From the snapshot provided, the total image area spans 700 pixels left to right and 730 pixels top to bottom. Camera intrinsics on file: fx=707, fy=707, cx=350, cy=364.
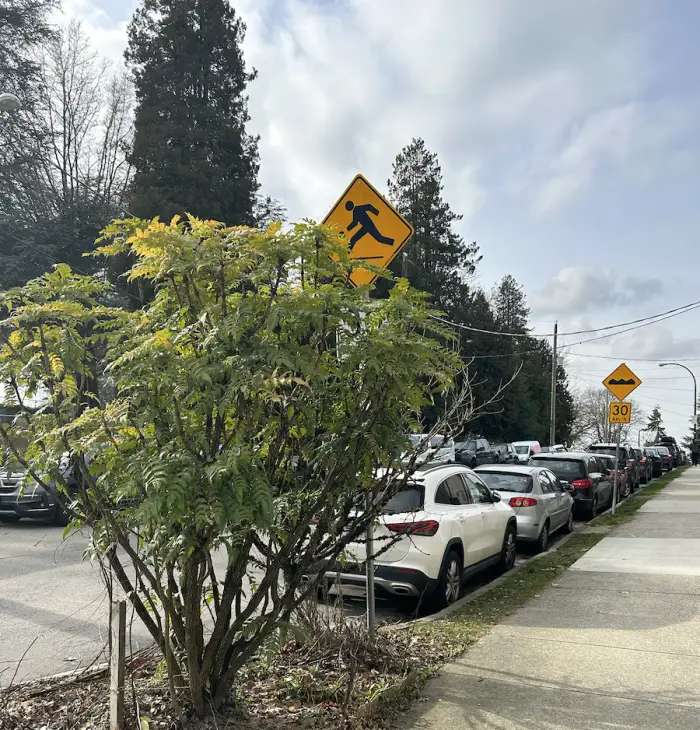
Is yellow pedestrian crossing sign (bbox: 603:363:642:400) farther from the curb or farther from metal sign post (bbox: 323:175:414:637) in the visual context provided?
the curb

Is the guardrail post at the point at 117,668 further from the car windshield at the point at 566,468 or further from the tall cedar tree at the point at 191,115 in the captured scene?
the tall cedar tree at the point at 191,115

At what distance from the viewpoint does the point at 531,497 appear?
1125cm

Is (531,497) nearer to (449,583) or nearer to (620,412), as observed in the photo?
(449,583)

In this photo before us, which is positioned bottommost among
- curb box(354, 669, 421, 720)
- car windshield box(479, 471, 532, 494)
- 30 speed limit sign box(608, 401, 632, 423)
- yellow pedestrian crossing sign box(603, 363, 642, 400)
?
curb box(354, 669, 421, 720)

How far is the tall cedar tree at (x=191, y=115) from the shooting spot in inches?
1115

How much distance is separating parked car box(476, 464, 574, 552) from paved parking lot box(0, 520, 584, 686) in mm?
546

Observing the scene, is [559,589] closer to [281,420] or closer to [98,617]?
[98,617]

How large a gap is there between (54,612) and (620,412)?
40.8 feet

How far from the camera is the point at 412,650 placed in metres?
5.50

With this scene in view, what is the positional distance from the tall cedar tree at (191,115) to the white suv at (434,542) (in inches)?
829

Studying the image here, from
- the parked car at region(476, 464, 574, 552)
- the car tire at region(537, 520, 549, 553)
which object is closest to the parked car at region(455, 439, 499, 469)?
the parked car at region(476, 464, 574, 552)

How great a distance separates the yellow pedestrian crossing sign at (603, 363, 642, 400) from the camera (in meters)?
14.8

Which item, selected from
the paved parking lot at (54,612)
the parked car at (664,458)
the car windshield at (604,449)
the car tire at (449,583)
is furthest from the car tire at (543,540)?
the parked car at (664,458)

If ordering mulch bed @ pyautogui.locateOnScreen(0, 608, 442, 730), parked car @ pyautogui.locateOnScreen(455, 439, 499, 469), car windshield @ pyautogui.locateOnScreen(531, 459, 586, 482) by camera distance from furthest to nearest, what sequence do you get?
1. parked car @ pyautogui.locateOnScreen(455, 439, 499, 469)
2. car windshield @ pyautogui.locateOnScreen(531, 459, 586, 482)
3. mulch bed @ pyautogui.locateOnScreen(0, 608, 442, 730)
